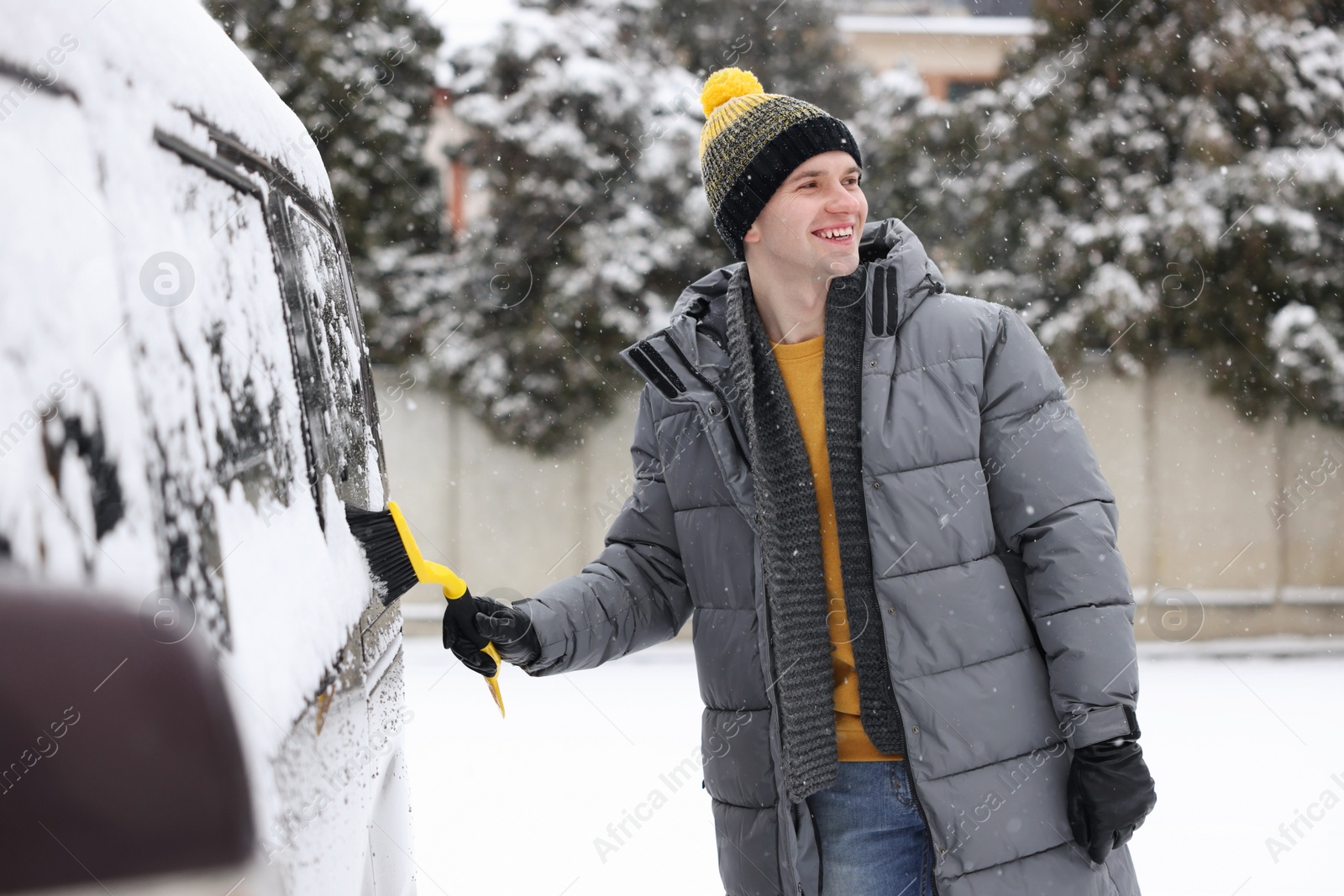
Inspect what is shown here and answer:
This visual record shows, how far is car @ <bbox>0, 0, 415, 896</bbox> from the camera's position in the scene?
0.82m

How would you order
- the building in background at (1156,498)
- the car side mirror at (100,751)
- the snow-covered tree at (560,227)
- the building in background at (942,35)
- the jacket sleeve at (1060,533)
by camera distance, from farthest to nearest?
the building in background at (942,35) → the building in background at (1156,498) → the snow-covered tree at (560,227) → the jacket sleeve at (1060,533) → the car side mirror at (100,751)

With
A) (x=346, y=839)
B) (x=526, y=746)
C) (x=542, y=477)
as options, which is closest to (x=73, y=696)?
(x=346, y=839)

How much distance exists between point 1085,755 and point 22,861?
1.45m

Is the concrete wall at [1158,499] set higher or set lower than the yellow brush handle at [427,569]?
lower

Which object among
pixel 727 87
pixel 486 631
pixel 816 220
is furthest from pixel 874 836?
pixel 727 87

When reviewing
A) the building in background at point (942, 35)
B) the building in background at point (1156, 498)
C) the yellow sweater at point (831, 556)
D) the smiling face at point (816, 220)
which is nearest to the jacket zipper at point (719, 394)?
the yellow sweater at point (831, 556)

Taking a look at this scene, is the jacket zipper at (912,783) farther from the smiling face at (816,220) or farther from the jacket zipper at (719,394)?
the smiling face at (816,220)

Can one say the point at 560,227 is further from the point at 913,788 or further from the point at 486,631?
the point at 913,788

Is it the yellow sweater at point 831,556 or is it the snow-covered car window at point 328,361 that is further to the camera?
the yellow sweater at point 831,556

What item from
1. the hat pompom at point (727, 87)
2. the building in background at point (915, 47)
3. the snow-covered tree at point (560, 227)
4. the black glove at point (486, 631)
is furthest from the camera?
the building in background at point (915, 47)

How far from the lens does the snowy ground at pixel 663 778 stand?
3.80 metres

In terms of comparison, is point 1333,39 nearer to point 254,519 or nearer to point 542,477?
point 542,477

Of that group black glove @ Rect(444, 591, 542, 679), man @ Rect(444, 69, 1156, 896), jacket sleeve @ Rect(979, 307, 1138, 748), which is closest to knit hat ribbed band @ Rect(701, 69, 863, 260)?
man @ Rect(444, 69, 1156, 896)

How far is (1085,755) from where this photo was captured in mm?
1680
